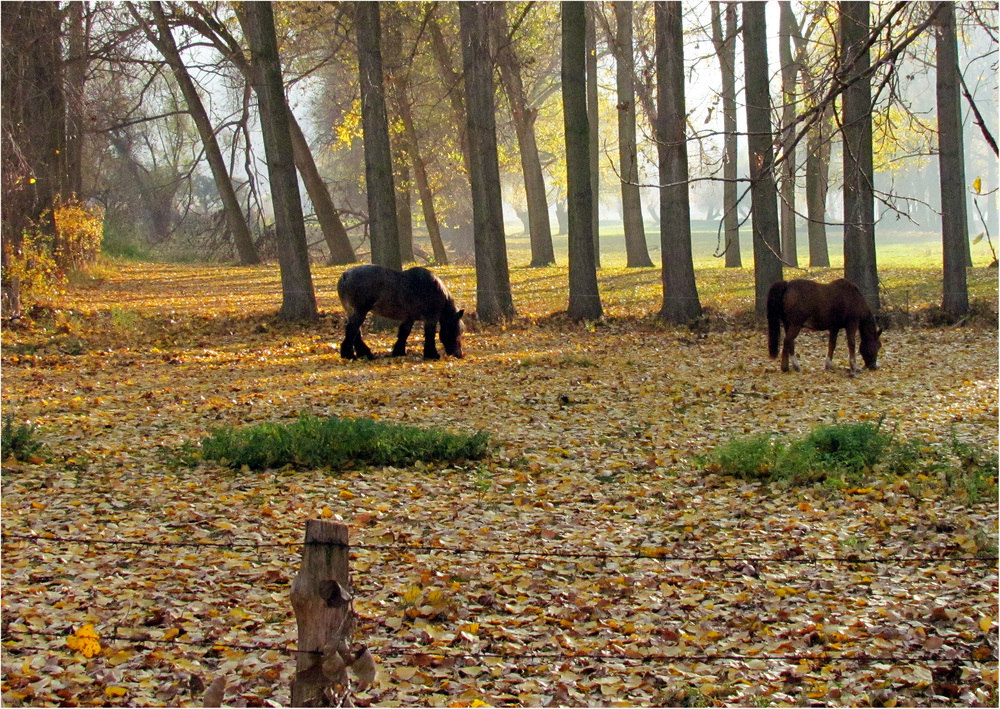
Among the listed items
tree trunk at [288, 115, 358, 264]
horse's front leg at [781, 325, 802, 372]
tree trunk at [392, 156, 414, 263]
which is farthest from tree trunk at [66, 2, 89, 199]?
horse's front leg at [781, 325, 802, 372]

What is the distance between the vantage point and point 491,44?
2016cm

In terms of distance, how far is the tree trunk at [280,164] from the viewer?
19391 mm

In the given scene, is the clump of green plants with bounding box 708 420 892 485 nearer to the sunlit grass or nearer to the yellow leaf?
the yellow leaf

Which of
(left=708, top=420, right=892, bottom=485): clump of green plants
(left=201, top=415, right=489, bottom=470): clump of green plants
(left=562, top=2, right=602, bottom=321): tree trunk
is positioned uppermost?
(left=562, top=2, right=602, bottom=321): tree trunk

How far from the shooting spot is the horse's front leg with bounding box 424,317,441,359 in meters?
16.5

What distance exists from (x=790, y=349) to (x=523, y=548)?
28.7ft

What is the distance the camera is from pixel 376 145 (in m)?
19.7

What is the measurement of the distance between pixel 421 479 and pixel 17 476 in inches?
145

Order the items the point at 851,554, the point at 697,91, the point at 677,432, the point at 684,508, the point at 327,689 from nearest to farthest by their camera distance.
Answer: the point at 327,689 < the point at 851,554 < the point at 684,508 < the point at 677,432 < the point at 697,91

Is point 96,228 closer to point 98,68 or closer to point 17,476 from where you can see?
point 98,68

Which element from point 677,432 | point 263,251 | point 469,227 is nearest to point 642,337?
point 677,432

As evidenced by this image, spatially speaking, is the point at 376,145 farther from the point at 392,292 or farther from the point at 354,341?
the point at 354,341

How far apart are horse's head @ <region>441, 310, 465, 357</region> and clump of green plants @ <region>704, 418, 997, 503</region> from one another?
7.79 m

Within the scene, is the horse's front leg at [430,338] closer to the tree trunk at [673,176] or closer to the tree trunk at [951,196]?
the tree trunk at [673,176]
